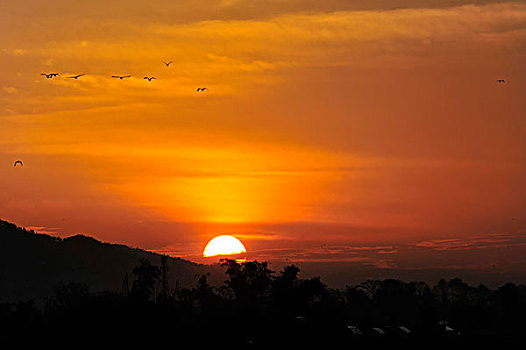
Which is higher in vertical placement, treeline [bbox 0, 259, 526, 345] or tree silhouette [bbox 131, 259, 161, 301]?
tree silhouette [bbox 131, 259, 161, 301]

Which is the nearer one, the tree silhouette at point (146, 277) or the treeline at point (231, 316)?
the treeline at point (231, 316)

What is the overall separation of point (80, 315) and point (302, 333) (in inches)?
849

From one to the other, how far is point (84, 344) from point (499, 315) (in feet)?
423

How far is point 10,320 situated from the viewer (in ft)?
283

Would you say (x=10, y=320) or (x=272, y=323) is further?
(x=272, y=323)

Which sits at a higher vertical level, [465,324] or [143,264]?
[143,264]

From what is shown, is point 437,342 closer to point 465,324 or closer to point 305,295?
point 305,295

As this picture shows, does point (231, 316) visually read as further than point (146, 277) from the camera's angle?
No

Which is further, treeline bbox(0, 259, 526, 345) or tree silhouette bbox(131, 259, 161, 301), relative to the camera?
tree silhouette bbox(131, 259, 161, 301)

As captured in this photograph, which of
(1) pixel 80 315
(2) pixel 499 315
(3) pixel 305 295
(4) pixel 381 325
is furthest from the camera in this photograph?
(2) pixel 499 315

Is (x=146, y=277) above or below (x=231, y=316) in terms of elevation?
above

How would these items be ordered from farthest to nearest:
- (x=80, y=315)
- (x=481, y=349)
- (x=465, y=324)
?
(x=465, y=324), (x=80, y=315), (x=481, y=349)

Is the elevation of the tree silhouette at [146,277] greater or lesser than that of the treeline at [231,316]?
greater

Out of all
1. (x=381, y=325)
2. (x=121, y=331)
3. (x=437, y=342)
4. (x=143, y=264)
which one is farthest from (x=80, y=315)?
(x=143, y=264)
